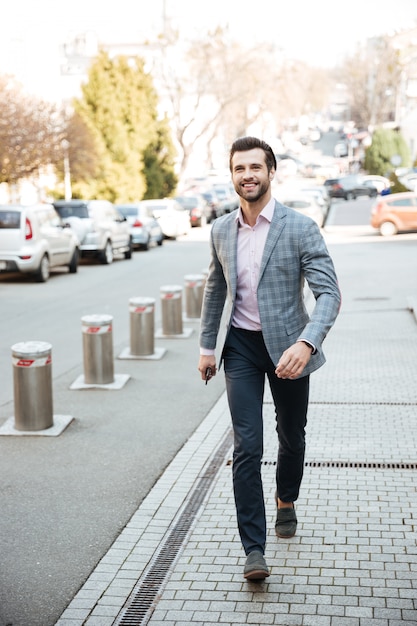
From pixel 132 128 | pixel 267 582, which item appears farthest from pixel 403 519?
pixel 132 128

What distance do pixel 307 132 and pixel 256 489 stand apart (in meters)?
155

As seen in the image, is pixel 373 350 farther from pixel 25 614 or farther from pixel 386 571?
pixel 25 614

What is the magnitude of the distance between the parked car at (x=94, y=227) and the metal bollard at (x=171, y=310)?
40.1ft

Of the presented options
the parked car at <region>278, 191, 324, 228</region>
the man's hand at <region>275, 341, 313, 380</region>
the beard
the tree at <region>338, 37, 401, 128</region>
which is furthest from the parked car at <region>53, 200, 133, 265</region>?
the tree at <region>338, 37, 401, 128</region>

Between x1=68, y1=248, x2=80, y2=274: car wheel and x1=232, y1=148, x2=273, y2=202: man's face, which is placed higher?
x1=232, y1=148, x2=273, y2=202: man's face

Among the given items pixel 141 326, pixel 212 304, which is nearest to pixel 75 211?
pixel 141 326

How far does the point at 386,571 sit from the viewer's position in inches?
177

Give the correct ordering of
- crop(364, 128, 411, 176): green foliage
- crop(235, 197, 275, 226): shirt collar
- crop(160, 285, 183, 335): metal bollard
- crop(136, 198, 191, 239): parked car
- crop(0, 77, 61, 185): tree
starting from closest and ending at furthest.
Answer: crop(235, 197, 275, 226): shirt collar
crop(160, 285, 183, 335): metal bollard
crop(0, 77, 61, 185): tree
crop(136, 198, 191, 239): parked car
crop(364, 128, 411, 176): green foliage

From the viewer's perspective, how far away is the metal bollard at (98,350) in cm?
937

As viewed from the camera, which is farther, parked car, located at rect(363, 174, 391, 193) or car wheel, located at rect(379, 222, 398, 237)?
parked car, located at rect(363, 174, 391, 193)

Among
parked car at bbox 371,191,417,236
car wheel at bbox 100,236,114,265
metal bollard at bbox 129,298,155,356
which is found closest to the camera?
metal bollard at bbox 129,298,155,356

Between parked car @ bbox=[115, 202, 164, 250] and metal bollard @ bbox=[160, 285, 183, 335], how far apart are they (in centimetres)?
1674

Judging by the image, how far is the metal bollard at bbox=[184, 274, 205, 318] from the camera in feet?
47.1

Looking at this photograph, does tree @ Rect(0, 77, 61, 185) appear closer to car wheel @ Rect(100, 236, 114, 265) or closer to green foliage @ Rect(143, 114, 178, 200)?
car wheel @ Rect(100, 236, 114, 265)
